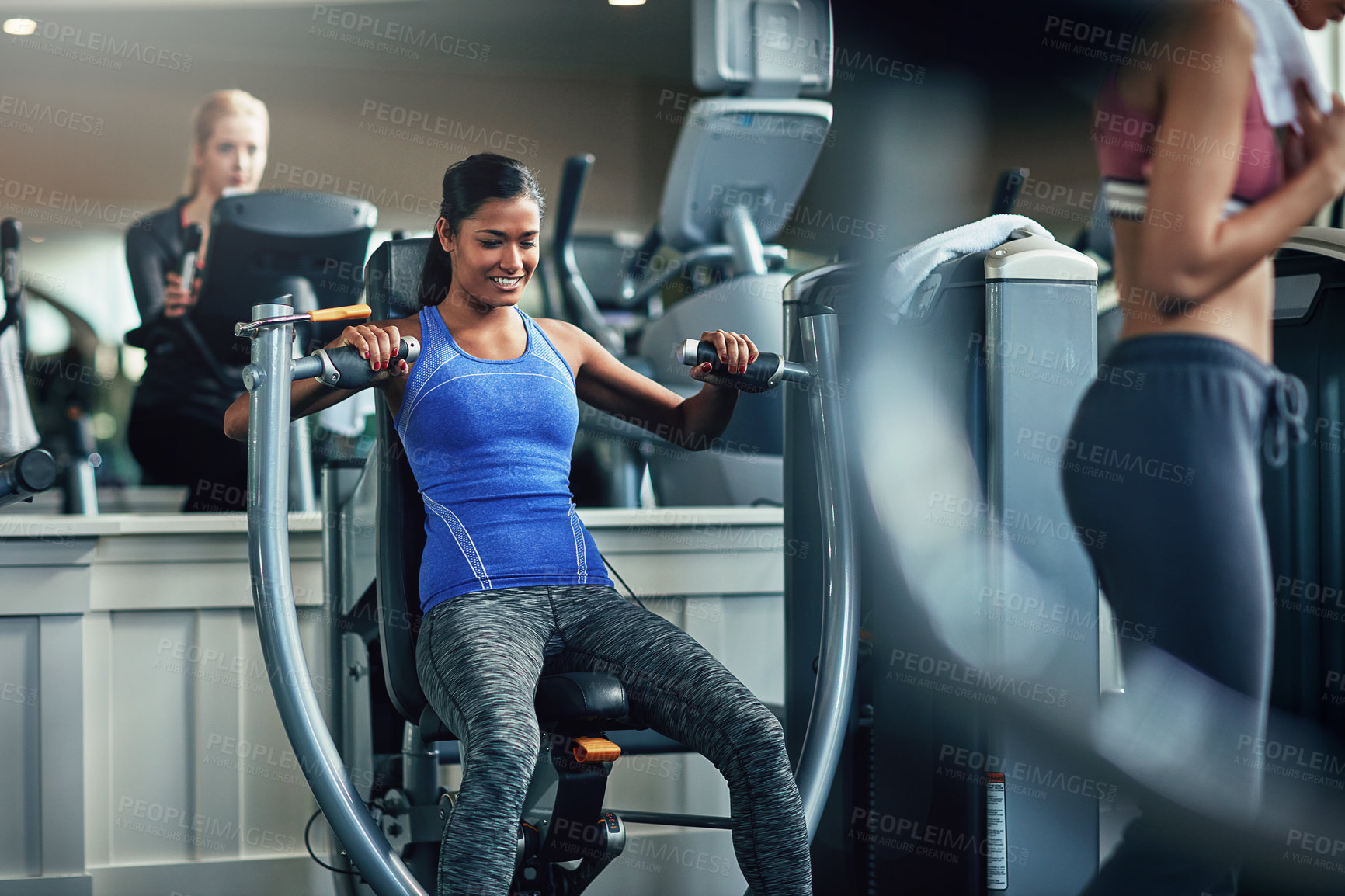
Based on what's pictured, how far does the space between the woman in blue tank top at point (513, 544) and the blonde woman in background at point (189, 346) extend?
1.50m

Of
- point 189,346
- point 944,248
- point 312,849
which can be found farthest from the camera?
point 189,346

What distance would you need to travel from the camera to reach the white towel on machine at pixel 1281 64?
3.72 feet

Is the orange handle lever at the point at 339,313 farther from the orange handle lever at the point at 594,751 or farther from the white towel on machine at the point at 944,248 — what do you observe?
the white towel on machine at the point at 944,248

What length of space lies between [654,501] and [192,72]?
18.3 ft

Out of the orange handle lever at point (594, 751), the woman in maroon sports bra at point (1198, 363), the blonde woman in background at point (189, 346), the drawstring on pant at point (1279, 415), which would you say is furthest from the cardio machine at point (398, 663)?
the blonde woman in background at point (189, 346)

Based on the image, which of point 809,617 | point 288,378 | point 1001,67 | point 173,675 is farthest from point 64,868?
point 1001,67

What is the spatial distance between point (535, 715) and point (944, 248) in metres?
0.80

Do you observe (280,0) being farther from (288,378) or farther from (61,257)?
(288,378)

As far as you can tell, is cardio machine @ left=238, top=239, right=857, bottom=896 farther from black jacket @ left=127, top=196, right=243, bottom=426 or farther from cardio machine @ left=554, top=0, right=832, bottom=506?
black jacket @ left=127, top=196, right=243, bottom=426

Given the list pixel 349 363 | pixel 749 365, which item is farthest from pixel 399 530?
pixel 749 365

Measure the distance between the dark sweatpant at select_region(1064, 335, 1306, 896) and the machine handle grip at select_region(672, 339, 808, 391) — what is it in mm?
467

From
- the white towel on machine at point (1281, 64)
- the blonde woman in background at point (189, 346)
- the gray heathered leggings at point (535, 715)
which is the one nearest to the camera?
the white towel on machine at point (1281, 64)

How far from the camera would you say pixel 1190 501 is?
1321 millimetres

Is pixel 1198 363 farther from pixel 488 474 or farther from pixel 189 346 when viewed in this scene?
pixel 189 346
